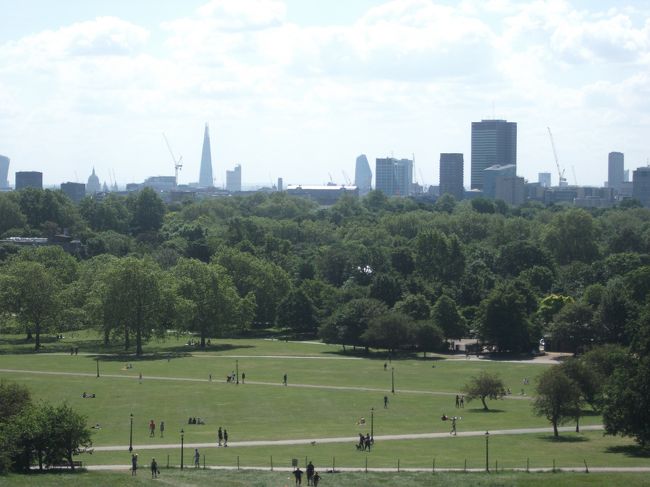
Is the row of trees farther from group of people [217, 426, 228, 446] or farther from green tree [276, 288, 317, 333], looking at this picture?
green tree [276, 288, 317, 333]

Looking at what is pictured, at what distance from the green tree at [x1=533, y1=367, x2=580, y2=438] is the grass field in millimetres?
1863

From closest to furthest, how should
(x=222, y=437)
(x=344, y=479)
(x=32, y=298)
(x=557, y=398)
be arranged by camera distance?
(x=344, y=479), (x=222, y=437), (x=557, y=398), (x=32, y=298)

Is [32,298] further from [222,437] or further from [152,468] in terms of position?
[152,468]

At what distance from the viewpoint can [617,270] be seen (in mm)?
134000

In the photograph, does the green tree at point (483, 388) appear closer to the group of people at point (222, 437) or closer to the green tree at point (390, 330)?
the group of people at point (222, 437)

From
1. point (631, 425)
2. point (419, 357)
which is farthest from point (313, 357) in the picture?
point (631, 425)

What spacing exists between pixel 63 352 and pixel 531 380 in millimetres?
42361

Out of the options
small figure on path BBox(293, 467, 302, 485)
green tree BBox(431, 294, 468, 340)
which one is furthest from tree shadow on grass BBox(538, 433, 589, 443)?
green tree BBox(431, 294, 468, 340)

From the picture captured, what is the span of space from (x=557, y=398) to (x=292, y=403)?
59.1 ft

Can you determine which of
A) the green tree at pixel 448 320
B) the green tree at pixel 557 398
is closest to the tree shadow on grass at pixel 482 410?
the green tree at pixel 557 398

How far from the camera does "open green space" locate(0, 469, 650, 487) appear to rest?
4794 centimetres

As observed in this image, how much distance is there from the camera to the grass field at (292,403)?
185 feet

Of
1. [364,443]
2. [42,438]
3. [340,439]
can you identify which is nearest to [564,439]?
[364,443]

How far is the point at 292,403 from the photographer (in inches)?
2894
